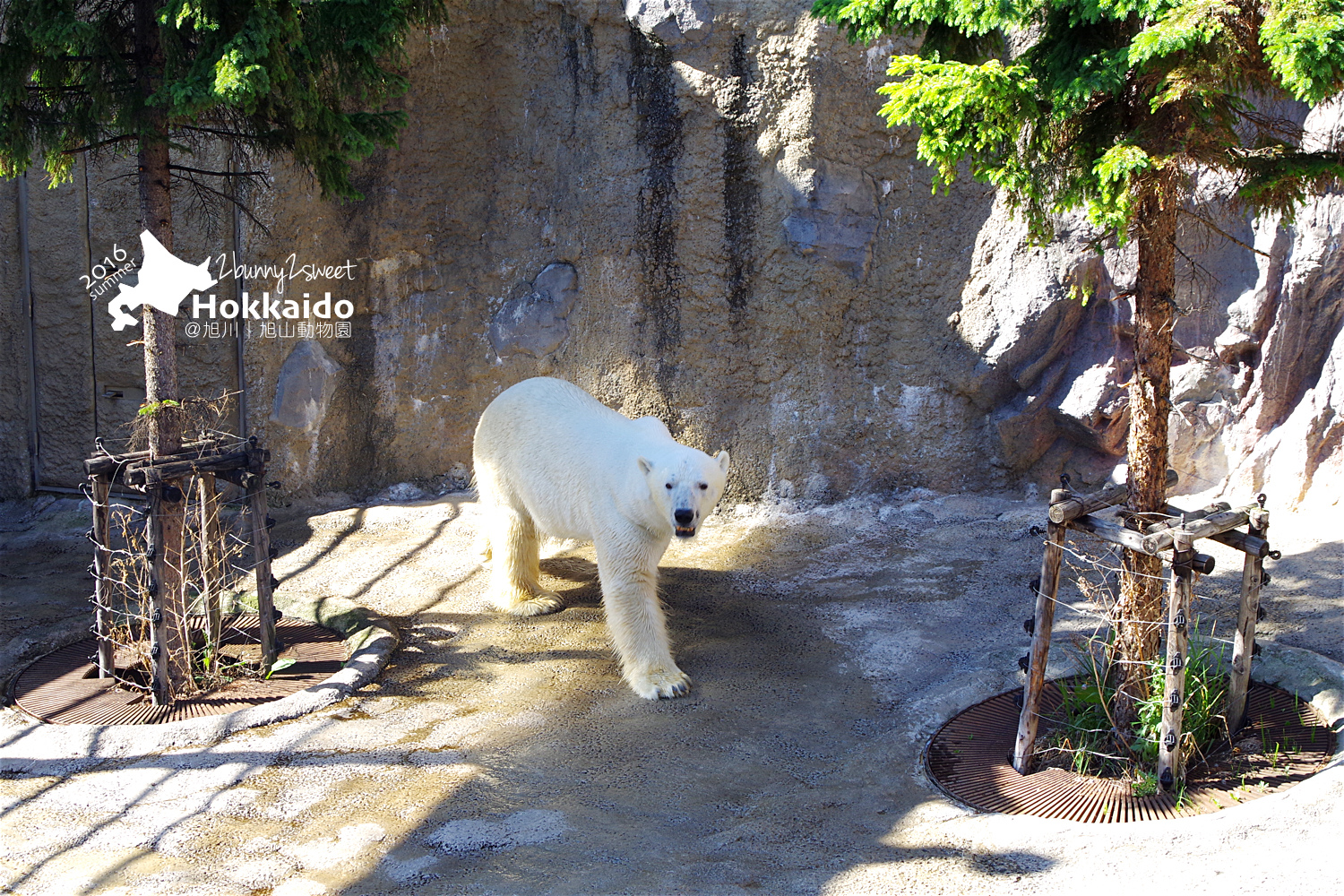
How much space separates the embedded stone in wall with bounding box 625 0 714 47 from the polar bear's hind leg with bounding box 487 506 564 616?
415cm

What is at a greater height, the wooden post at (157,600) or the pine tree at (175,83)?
the pine tree at (175,83)

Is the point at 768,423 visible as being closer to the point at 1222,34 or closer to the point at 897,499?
the point at 897,499

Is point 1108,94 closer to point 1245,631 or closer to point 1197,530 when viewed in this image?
→ point 1197,530

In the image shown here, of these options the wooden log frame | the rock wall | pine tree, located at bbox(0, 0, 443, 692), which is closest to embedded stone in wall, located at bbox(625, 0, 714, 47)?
the rock wall

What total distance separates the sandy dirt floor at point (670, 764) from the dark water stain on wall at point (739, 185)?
2326 millimetres

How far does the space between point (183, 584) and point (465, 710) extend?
5.35 ft

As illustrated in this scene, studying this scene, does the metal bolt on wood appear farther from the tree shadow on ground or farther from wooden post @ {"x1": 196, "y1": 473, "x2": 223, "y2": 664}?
the tree shadow on ground

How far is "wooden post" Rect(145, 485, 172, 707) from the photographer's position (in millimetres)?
5172

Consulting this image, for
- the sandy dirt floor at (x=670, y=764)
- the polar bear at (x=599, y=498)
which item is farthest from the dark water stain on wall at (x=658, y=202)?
the sandy dirt floor at (x=670, y=764)

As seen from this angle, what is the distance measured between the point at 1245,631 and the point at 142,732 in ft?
16.6

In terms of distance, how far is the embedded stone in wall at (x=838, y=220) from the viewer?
26.6ft

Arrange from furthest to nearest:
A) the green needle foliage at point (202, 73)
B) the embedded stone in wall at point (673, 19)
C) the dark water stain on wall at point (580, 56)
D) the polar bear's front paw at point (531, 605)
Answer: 1. the dark water stain on wall at point (580, 56)
2. the embedded stone in wall at point (673, 19)
3. the polar bear's front paw at point (531, 605)
4. the green needle foliage at point (202, 73)

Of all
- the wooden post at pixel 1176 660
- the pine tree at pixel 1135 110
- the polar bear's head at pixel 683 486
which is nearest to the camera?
the pine tree at pixel 1135 110

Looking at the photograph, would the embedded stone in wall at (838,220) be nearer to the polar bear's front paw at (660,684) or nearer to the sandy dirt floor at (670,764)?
the sandy dirt floor at (670,764)
